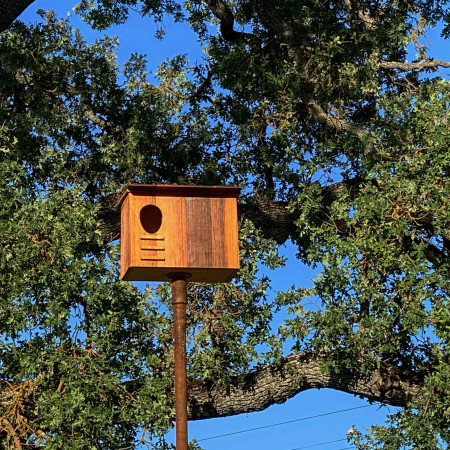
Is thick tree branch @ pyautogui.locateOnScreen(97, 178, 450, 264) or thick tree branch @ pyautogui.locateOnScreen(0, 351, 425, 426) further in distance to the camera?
thick tree branch @ pyautogui.locateOnScreen(97, 178, 450, 264)

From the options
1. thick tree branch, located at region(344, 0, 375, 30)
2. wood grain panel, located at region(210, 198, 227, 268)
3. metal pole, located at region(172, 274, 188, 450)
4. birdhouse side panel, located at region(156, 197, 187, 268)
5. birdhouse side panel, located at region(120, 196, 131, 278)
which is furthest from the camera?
thick tree branch, located at region(344, 0, 375, 30)

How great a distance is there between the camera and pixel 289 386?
1099 cm

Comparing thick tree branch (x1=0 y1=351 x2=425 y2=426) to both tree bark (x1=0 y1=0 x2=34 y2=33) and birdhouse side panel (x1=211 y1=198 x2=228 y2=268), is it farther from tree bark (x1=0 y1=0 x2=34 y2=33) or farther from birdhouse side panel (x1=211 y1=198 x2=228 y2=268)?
tree bark (x1=0 y1=0 x2=34 y2=33)

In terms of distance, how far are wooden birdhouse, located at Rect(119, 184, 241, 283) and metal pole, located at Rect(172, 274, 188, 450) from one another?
22 cm

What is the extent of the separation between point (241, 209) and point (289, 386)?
2449 millimetres

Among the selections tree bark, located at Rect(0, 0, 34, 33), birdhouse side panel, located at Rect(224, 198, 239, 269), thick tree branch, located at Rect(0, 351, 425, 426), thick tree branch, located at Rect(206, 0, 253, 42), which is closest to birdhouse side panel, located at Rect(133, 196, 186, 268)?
birdhouse side panel, located at Rect(224, 198, 239, 269)

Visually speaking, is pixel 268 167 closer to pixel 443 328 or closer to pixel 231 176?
pixel 231 176

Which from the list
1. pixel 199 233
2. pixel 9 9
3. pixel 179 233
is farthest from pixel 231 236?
pixel 9 9

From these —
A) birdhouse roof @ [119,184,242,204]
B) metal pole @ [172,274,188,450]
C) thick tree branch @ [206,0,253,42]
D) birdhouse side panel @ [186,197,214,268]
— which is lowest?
metal pole @ [172,274,188,450]

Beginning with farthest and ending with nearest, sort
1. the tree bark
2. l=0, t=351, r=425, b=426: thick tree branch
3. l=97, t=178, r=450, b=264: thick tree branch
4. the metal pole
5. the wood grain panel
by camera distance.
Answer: l=97, t=178, r=450, b=264: thick tree branch → l=0, t=351, r=425, b=426: thick tree branch → the tree bark → the wood grain panel → the metal pole

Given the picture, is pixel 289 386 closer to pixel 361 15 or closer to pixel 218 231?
pixel 218 231

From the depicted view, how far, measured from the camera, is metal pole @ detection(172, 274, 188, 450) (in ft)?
20.1

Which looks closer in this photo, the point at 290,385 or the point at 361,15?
the point at 290,385

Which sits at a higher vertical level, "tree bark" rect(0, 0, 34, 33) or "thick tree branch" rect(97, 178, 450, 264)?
"tree bark" rect(0, 0, 34, 33)
